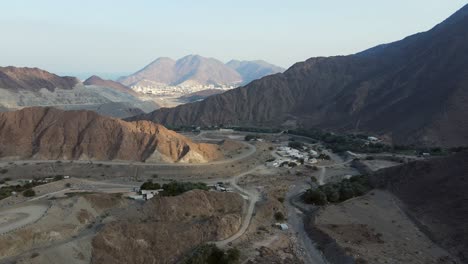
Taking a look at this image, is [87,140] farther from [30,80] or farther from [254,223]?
[30,80]

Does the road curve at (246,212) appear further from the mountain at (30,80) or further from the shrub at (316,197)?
the mountain at (30,80)

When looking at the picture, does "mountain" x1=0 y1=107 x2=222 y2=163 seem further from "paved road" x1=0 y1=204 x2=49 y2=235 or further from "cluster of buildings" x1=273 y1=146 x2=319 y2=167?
"paved road" x1=0 y1=204 x2=49 y2=235

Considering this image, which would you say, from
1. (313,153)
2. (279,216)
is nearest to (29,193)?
(279,216)

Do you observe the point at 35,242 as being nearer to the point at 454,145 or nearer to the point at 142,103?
the point at 454,145

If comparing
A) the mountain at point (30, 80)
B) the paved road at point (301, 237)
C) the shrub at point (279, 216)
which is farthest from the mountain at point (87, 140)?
the mountain at point (30, 80)

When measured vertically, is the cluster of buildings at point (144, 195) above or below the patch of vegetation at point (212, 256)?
above

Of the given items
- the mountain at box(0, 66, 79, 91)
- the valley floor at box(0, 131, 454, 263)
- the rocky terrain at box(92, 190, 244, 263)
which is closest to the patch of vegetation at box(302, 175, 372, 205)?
the valley floor at box(0, 131, 454, 263)

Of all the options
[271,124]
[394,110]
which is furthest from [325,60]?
[394,110]
